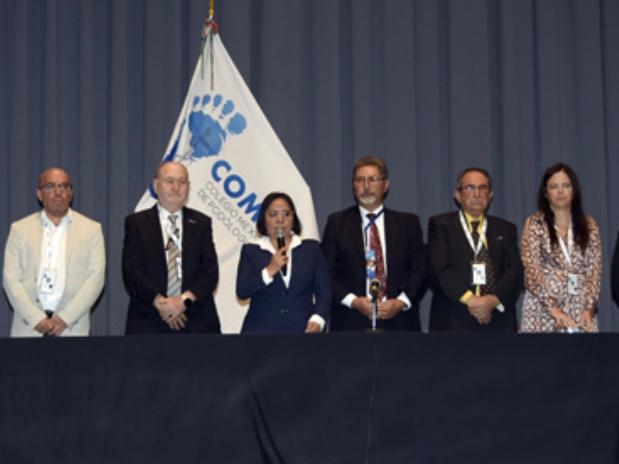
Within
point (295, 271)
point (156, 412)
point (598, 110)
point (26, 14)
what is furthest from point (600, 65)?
point (156, 412)

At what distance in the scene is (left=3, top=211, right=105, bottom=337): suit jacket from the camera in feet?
15.1

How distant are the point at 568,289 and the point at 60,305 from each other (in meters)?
2.41

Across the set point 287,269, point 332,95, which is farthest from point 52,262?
point 332,95

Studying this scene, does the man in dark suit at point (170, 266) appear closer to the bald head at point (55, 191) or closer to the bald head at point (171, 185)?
the bald head at point (171, 185)

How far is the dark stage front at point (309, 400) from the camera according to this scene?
311cm

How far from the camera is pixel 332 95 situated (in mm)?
6090

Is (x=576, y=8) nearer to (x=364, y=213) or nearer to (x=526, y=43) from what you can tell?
(x=526, y=43)

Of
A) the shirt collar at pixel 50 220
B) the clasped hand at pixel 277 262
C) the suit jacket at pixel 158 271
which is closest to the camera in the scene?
the clasped hand at pixel 277 262

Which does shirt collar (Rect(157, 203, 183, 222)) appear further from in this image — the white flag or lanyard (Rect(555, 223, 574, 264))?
lanyard (Rect(555, 223, 574, 264))

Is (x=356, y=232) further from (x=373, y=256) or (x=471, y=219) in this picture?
(x=471, y=219)

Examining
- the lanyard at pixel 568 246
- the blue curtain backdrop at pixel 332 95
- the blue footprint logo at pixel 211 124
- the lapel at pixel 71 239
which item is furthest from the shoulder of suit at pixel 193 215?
the lanyard at pixel 568 246

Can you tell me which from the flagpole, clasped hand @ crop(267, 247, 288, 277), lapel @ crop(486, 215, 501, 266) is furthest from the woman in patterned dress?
the flagpole

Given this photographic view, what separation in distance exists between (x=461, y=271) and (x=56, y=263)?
195cm

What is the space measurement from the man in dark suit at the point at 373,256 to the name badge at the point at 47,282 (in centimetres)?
132
